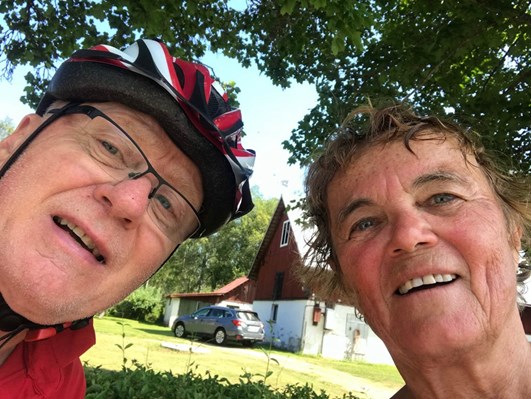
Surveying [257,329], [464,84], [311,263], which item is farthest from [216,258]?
[311,263]

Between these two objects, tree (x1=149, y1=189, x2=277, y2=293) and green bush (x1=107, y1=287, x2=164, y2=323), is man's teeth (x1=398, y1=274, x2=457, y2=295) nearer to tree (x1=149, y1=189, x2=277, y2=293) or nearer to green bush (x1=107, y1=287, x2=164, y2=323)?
green bush (x1=107, y1=287, x2=164, y2=323)

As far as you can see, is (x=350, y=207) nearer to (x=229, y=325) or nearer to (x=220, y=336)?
(x=229, y=325)

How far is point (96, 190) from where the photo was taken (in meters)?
1.71

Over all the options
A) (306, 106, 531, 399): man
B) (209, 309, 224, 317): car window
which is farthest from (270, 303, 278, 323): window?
(306, 106, 531, 399): man

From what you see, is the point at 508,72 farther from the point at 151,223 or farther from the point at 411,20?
the point at 151,223

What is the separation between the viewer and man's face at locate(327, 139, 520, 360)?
65.6 inches

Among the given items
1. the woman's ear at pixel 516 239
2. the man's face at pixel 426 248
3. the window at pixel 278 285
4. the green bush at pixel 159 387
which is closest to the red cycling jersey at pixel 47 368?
the man's face at pixel 426 248

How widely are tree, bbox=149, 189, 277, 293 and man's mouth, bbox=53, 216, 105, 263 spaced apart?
44.3 metres

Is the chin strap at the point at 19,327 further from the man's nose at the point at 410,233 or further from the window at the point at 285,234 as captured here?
the window at the point at 285,234

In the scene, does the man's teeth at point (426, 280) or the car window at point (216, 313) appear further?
the car window at point (216, 313)

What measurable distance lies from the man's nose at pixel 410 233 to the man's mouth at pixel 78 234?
3.84 feet

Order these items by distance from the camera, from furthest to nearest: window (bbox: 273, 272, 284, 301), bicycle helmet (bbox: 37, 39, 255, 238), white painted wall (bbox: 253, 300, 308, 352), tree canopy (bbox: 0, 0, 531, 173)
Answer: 1. window (bbox: 273, 272, 284, 301)
2. white painted wall (bbox: 253, 300, 308, 352)
3. tree canopy (bbox: 0, 0, 531, 173)
4. bicycle helmet (bbox: 37, 39, 255, 238)

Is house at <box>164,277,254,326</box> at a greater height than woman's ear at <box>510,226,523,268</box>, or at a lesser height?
greater

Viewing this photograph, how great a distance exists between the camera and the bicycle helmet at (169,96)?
193 cm
